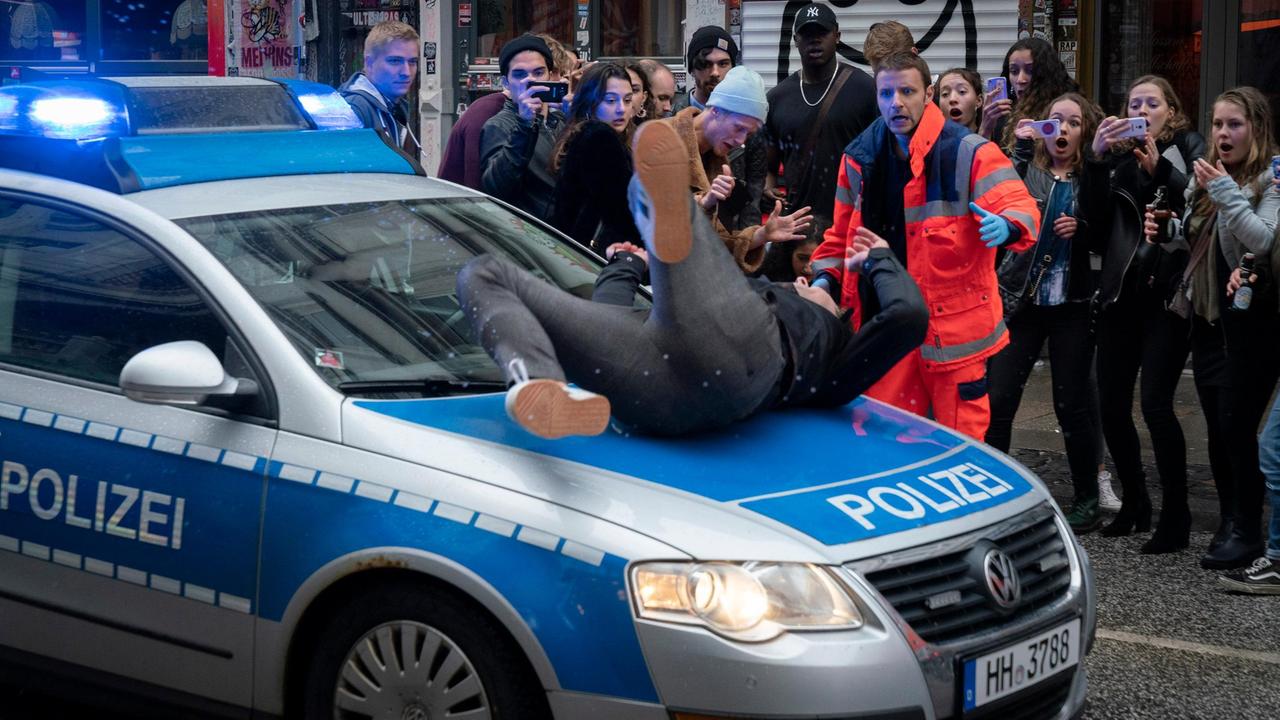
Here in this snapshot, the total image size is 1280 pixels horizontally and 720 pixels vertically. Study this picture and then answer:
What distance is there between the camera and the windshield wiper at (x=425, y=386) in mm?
3820

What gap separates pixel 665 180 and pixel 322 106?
Answer: 1.74 meters

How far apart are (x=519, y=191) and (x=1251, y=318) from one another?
2.98m

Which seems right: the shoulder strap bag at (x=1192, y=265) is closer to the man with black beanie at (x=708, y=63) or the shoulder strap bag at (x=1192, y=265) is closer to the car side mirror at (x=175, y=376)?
the man with black beanie at (x=708, y=63)

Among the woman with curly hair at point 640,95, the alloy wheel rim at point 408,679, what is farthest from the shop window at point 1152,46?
the alloy wheel rim at point 408,679

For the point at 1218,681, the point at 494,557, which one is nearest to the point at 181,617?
the point at 494,557

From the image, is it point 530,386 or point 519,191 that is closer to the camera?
point 530,386

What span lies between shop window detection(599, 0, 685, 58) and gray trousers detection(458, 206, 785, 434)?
10271mm

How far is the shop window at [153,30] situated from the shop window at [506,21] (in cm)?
334

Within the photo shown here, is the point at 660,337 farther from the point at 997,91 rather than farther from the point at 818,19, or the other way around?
the point at 818,19

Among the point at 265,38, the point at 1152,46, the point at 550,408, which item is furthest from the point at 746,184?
the point at 265,38

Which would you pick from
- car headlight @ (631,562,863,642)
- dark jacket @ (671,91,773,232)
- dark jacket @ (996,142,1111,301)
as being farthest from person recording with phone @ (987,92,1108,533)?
car headlight @ (631,562,863,642)

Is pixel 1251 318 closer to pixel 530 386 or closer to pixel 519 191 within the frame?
pixel 519 191

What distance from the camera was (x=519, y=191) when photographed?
7.00 meters

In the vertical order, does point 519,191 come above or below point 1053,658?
above
